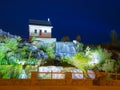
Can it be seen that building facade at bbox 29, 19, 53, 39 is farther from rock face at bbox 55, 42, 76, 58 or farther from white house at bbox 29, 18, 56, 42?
rock face at bbox 55, 42, 76, 58

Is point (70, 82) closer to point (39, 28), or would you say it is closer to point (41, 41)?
point (41, 41)

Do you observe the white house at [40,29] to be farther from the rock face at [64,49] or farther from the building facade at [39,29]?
the rock face at [64,49]

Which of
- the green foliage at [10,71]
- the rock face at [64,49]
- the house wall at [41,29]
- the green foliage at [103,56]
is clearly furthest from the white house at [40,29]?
the green foliage at [10,71]

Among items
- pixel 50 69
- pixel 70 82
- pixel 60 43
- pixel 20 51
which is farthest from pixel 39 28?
pixel 70 82

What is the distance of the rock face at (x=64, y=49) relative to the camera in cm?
3797

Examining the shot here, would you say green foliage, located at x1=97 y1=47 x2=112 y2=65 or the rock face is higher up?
the rock face

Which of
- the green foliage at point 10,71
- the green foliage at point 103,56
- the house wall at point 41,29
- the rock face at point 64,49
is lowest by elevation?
the green foliage at point 10,71

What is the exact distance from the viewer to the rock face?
3797 cm

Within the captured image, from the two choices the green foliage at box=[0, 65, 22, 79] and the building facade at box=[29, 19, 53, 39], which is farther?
the building facade at box=[29, 19, 53, 39]

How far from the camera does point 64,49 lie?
39.9 meters

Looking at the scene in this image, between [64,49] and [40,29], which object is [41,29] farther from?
[64,49]

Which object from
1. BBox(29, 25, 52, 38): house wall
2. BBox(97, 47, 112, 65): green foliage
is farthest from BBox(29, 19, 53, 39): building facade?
BBox(97, 47, 112, 65): green foliage

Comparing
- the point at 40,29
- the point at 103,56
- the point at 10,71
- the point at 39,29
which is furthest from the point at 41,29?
the point at 10,71

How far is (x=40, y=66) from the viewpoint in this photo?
32.7 m
